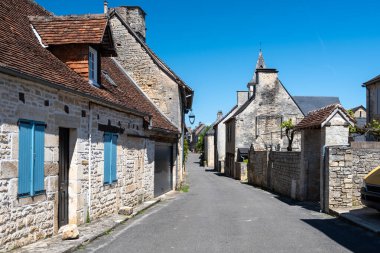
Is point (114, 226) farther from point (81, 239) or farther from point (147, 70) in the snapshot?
point (147, 70)

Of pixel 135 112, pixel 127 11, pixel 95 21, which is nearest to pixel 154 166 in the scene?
pixel 135 112

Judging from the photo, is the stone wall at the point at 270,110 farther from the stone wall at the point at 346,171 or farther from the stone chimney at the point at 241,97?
the stone wall at the point at 346,171

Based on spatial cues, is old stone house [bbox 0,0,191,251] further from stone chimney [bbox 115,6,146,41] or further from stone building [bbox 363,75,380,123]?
stone building [bbox 363,75,380,123]

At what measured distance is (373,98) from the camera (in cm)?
3005

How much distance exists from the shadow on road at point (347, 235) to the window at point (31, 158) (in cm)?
577

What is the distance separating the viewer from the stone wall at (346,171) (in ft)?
42.9

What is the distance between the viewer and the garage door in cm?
1922

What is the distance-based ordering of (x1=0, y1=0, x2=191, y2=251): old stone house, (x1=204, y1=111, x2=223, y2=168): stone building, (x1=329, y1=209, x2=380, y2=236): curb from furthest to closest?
(x1=204, y1=111, x2=223, y2=168): stone building → (x1=329, y1=209, x2=380, y2=236): curb → (x1=0, y1=0, x2=191, y2=251): old stone house

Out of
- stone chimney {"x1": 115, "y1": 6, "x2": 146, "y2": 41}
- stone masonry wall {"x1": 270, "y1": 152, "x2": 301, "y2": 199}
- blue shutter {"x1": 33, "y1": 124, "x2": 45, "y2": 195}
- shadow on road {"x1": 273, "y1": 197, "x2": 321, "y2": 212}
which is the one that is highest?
stone chimney {"x1": 115, "y1": 6, "x2": 146, "y2": 41}

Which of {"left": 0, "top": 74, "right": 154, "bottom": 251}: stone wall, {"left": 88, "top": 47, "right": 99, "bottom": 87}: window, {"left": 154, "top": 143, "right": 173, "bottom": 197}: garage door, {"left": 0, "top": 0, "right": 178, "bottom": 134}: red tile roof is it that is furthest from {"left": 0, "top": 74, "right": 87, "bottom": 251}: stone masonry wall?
{"left": 154, "top": 143, "right": 173, "bottom": 197}: garage door

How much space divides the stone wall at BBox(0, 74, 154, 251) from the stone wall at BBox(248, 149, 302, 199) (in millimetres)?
6781

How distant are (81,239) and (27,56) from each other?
3782mm

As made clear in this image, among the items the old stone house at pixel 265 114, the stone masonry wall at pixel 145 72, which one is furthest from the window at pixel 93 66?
the old stone house at pixel 265 114

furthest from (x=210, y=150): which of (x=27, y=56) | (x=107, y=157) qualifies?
(x=27, y=56)
